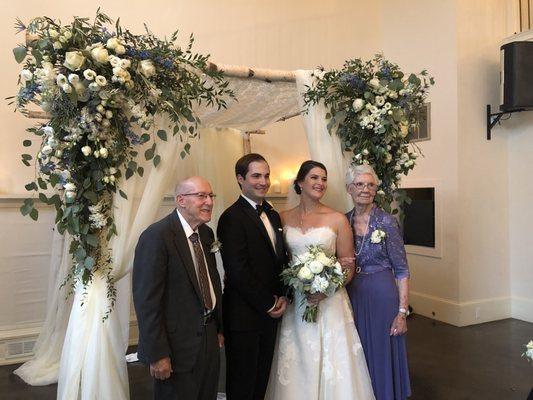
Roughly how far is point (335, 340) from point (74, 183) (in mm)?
1762

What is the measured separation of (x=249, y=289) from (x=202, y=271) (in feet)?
1.08

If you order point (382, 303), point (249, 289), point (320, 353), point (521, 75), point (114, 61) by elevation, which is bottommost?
point (320, 353)

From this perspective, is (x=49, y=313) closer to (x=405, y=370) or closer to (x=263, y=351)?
(x=263, y=351)

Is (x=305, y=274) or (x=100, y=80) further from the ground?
(x=100, y=80)

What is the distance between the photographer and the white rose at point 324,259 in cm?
248

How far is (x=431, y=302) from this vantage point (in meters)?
5.52

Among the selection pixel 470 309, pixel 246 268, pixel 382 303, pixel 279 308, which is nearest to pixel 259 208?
pixel 246 268

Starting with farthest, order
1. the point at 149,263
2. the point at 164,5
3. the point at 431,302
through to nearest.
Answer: the point at 431,302 → the point at 164,5 → the point at 149,263

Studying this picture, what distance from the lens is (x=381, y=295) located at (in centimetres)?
275

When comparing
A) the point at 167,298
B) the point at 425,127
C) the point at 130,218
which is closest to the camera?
the point at 167,298

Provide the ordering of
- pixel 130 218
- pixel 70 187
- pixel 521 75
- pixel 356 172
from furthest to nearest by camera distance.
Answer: pixel 521 75, pixel 356 172, pixel 130 218, pixel 70 187

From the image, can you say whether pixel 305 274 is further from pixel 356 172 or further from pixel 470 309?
pixel 470 309

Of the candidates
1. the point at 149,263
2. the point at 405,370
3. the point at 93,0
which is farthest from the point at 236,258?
the point at 93,0

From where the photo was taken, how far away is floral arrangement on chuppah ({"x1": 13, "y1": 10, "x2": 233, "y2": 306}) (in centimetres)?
222
